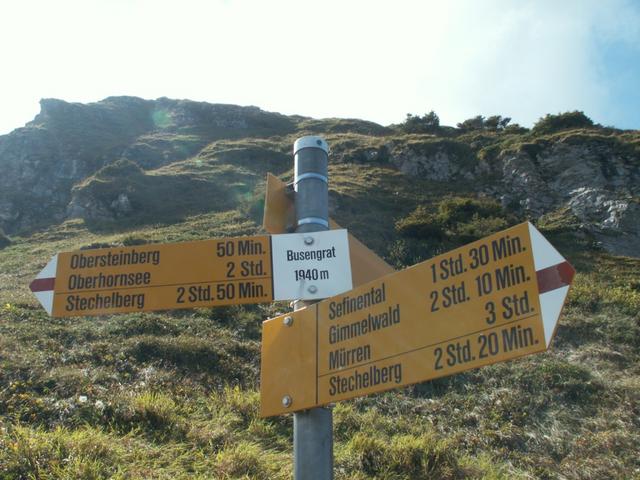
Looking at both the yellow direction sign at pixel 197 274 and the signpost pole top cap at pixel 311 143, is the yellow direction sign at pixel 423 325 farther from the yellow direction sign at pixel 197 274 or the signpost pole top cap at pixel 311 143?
the signpost pole top cap at pixel 311 143

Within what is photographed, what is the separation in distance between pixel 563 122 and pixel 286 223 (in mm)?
35156

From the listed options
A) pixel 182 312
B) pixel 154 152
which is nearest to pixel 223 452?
pixel 182 312

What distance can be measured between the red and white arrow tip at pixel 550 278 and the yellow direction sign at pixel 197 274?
40.3 inches

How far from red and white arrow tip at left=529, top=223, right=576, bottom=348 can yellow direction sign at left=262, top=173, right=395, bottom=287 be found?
1073 mm

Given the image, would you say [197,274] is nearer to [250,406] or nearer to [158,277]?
[158,277]

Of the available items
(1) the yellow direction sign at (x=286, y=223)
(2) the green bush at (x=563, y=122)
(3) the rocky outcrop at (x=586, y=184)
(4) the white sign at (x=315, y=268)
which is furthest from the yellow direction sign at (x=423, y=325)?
(2) the green bush at (x=563, y=122)

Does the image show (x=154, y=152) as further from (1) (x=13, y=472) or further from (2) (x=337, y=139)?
(1) (x=13, y=472)

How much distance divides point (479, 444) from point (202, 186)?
26.3 m

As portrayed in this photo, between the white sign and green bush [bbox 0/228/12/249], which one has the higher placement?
green bush [bbox 0/228/12/249]

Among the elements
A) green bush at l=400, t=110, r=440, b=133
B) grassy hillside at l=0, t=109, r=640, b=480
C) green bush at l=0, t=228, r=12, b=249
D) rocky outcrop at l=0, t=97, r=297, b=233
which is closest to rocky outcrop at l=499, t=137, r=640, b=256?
grassy hillside at l=0, t=109, r=640, b=480

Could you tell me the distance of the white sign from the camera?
9.20 feet

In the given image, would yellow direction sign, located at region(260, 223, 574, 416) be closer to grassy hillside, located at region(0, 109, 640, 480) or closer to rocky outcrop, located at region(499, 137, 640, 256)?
grassy hillside, located at region(0, 109, 640, 480)

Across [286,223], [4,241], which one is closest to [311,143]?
[286,223]

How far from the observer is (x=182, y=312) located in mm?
12039
